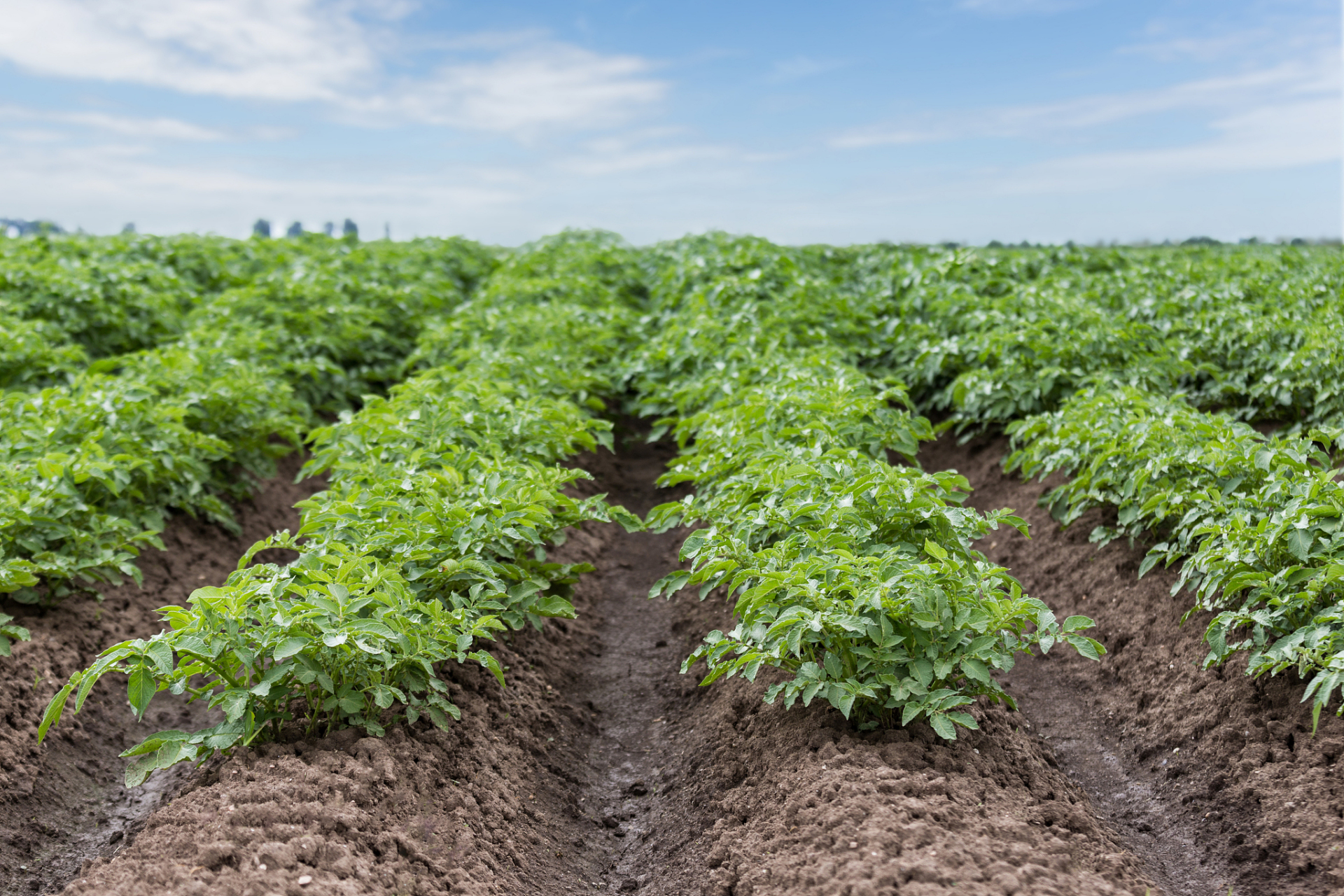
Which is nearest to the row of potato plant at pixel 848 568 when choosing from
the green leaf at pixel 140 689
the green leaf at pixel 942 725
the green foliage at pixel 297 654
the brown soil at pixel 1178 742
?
the green leaf at pixel 942 725

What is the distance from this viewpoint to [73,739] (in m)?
4.17

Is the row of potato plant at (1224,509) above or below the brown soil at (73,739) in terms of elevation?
above

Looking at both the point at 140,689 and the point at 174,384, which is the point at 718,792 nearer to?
the point at 140,689

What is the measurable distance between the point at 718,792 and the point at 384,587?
1.40 metres

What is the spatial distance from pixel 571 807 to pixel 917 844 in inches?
58.9

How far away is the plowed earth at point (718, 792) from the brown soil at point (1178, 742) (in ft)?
0.03

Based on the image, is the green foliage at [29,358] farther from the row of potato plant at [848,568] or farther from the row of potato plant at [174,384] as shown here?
the row of potato plant at [848,568]

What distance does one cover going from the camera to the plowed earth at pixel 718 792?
2.72m

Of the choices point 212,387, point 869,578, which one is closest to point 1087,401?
point 869,578

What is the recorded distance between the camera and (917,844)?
2.66 metres

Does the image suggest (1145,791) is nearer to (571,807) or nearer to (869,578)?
(869,578)

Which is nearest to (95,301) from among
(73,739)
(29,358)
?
(29,358)

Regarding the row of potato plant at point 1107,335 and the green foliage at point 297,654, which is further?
the row of potato plant at point 1107,335

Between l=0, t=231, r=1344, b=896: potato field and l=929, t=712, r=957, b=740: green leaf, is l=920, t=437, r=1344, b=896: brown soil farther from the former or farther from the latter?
l=929, t=712, r=957, b=740: green leaf
